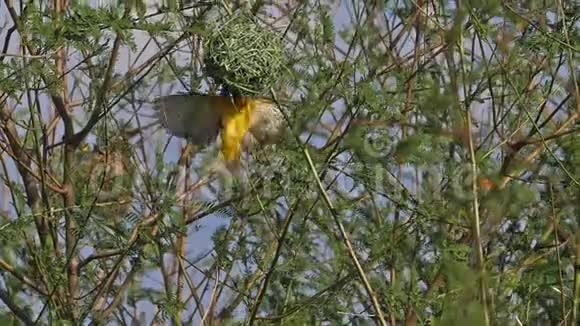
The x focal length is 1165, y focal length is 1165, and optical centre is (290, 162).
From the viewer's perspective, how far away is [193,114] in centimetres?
241

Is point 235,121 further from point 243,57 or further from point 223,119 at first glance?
point 243,57

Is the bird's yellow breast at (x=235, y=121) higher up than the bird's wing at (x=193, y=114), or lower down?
lower down

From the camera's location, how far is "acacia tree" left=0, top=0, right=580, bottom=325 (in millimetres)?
2342

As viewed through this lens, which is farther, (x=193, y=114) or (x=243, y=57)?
(x=193, y=114)

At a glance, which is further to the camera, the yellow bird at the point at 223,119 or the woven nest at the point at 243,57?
the yellow bird at the point at 223,119

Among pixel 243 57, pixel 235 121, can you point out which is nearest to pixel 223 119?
pixel 235 121

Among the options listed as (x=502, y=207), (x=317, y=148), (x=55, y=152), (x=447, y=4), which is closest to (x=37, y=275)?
(x=55, y=152)

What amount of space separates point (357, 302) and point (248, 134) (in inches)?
28.5

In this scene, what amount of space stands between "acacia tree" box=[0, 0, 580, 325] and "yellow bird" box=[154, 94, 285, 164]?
6 centimetres

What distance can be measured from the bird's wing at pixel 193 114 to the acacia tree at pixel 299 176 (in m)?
0.15

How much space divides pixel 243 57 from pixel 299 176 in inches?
14.0

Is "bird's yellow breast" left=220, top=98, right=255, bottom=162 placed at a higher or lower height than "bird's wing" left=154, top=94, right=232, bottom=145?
lower

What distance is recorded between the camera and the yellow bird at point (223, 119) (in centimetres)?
232

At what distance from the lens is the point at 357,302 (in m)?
3.08
